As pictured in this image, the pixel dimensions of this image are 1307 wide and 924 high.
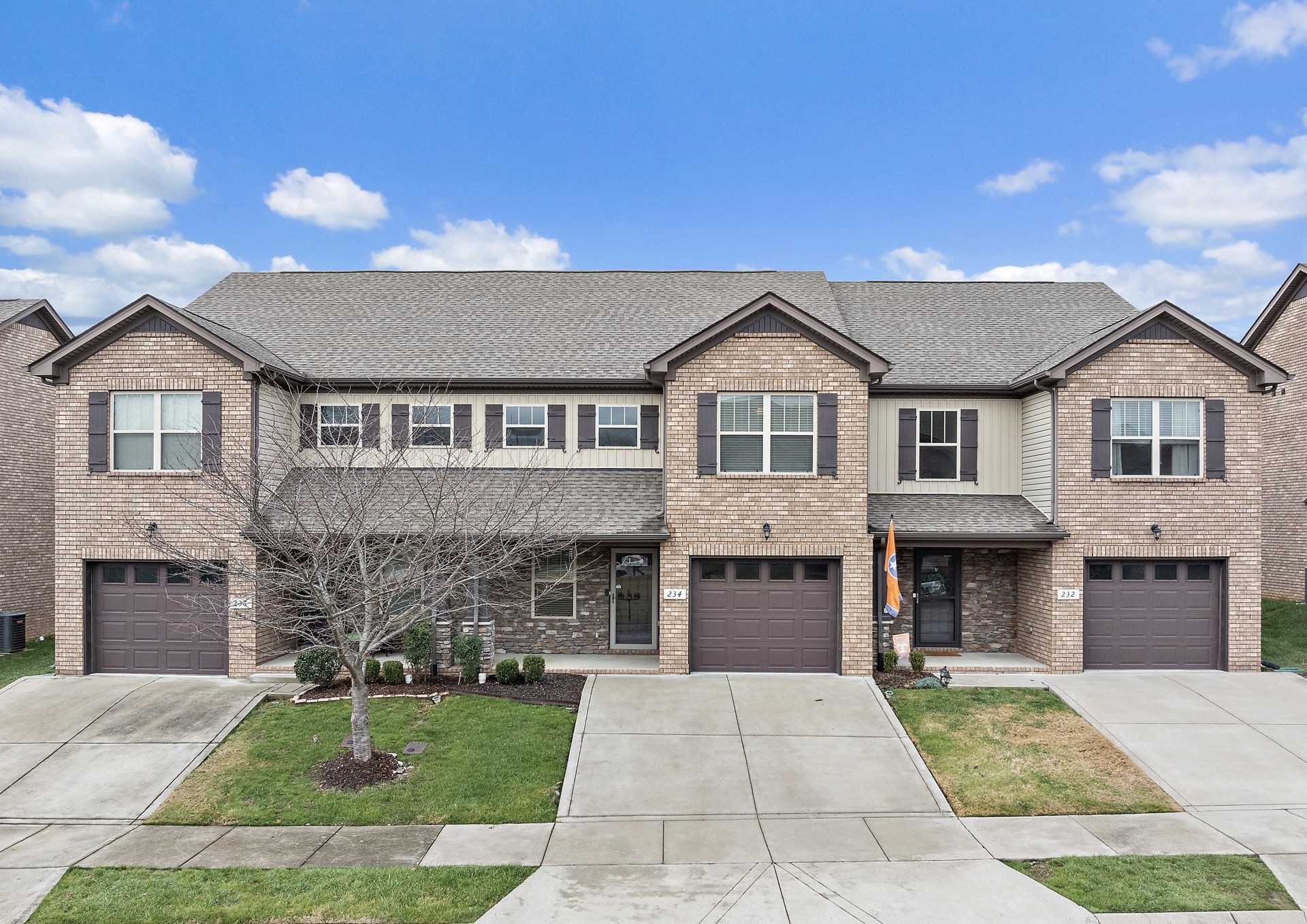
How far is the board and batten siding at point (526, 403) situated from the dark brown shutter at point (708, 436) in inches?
62.8

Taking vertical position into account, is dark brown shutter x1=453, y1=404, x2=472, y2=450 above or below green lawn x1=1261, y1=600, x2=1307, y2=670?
above

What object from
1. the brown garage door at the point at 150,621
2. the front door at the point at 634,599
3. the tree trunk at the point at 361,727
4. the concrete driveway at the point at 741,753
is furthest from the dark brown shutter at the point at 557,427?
the brown garage door at the point at 150,621

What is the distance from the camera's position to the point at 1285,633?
58.4 ft

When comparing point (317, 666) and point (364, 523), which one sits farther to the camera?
point (317, 666)

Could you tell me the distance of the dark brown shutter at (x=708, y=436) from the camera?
14.2 meters

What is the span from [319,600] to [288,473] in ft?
20.6

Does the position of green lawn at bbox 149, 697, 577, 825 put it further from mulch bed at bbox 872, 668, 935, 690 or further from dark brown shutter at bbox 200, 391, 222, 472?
mulch bed at bbox 872, 668, 935, 690

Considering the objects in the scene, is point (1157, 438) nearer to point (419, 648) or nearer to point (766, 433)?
point (766, 433)

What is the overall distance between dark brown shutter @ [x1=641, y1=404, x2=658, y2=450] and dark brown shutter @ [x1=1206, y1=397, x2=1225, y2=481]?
1071 centimetres

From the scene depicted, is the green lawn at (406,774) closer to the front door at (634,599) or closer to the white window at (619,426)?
the front door at (634,599)

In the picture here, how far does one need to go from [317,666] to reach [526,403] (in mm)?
6326

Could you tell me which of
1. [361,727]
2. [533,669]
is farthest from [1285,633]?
[361,727]

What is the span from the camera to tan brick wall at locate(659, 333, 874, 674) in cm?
1405

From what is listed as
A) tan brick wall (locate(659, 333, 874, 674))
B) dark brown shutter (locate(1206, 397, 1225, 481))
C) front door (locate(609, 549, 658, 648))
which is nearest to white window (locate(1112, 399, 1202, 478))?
dark brown shutter (locate(1206, 397, 1225, 481))
